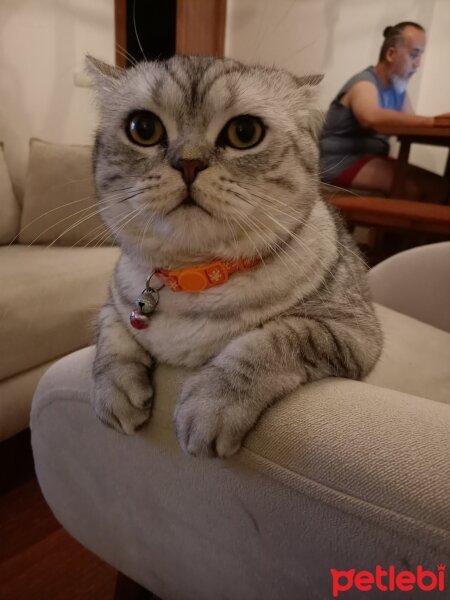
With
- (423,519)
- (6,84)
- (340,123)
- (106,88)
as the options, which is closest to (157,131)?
(106,88)

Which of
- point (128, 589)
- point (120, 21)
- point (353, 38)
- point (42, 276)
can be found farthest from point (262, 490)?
point (353, 38)

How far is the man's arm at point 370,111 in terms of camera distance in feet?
7.48

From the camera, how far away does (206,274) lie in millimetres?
650

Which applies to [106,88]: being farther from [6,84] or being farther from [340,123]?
[340,123]

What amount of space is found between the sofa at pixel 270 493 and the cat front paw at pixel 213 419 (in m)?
0.02

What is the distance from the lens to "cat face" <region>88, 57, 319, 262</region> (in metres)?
0.59

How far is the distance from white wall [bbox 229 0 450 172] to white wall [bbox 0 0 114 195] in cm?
92

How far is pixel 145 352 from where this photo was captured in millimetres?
694

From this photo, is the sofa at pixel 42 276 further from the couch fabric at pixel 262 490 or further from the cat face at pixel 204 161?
the couch fabric at pixel 262 490

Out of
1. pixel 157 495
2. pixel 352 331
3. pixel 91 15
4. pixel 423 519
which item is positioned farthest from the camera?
pixel 91 15

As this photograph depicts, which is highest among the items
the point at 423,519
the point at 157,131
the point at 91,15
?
the point at 91,15

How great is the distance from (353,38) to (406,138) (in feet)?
4.73

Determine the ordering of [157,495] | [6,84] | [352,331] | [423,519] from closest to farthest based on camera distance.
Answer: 1. [423,519]
2. [157,495]
3. [352,331]
4. [6,84]

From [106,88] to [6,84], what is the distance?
178 centimetres
